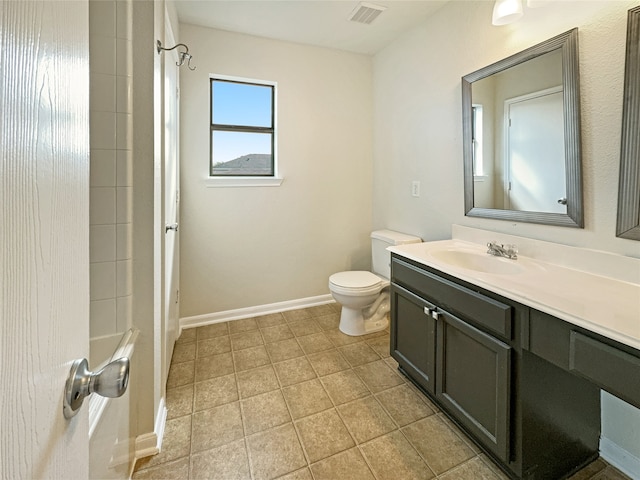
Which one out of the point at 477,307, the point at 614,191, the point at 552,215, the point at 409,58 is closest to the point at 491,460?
the point at 477,307

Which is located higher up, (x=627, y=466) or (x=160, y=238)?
(x=160, y=238)

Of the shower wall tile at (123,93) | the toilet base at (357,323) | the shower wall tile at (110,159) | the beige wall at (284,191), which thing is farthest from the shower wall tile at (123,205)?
the toilet base at (357,323)

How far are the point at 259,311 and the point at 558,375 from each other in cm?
226

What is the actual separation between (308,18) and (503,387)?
8.72 ft

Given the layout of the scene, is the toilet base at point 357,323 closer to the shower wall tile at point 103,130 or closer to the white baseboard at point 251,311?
the white baseboard at point 251,311

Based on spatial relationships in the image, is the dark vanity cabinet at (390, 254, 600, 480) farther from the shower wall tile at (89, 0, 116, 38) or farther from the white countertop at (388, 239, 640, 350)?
the shower wall tile at (89, 0, 116, 38)

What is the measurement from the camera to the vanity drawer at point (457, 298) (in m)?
1.24

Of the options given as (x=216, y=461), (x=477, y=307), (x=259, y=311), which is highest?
(x=477, y=307)

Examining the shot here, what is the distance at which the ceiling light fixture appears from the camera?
1558 millimetres

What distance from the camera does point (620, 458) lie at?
4.35ft

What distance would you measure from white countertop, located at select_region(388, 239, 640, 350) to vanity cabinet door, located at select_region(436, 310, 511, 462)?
228 mm

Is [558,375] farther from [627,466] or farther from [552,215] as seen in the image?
[552,215]

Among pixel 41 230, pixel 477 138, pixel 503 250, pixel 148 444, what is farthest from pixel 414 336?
pixel 41 230

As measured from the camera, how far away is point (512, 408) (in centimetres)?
122
